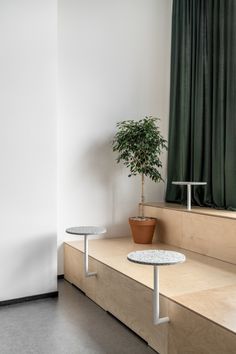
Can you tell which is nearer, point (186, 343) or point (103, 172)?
point (186, 343)

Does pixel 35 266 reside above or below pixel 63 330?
above

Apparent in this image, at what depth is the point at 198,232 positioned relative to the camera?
133 inches

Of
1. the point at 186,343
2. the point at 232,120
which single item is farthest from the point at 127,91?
the point at 186,343

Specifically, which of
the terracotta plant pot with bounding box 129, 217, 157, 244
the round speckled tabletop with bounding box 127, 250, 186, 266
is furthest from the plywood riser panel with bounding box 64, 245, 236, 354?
the terracotta plant pot with bounding box 129, 217, 157, 244

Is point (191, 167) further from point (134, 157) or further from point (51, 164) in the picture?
point (51, 164)

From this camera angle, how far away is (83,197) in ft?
12.9

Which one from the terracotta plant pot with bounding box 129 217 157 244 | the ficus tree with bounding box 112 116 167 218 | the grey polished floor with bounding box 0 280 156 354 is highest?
the ficus tree with bounding box 112 116 167 218

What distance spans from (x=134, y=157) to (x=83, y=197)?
27.6 inches

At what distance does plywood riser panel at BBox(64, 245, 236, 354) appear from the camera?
6.21ft

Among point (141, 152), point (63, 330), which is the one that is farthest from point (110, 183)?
point (63, 330)

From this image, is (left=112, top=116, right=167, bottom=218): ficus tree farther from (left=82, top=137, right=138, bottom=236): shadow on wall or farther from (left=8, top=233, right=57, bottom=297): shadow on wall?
(left=8, top=233, right=57, bottom=297): shadow on wall

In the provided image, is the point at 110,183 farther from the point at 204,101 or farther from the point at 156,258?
the point at 156,258

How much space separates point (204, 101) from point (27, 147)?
1.92m

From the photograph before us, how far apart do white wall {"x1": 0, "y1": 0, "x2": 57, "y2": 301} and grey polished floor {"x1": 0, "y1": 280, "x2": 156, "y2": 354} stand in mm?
277
